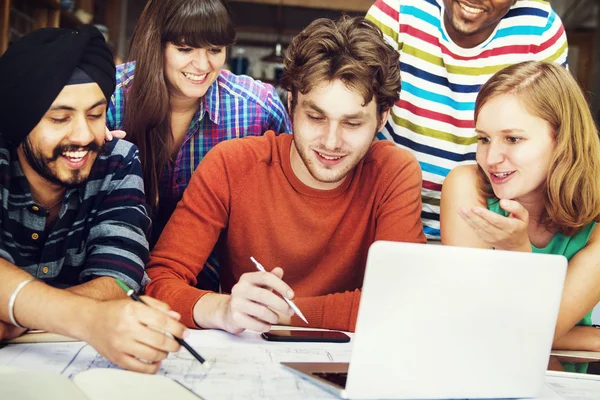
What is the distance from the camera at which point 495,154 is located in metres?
1.59

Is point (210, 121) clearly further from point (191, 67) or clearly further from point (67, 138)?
point (67, 138)

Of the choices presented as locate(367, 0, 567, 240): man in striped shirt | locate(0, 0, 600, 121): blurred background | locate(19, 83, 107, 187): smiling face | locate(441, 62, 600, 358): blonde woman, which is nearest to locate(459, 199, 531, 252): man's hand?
locate(441, 62, 600, 358): blonde woman

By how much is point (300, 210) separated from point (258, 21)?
5.74m

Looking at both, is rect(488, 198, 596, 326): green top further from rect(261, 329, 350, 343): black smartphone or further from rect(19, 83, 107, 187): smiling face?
rect(19, 83, 107, 187): smiling face

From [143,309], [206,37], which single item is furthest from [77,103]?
[206,37]

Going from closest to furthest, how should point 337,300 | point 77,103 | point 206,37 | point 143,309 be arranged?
1. point 143,309
2. point 77,103
3. point 337,300
4. point 206,37

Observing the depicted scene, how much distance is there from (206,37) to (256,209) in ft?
1.70

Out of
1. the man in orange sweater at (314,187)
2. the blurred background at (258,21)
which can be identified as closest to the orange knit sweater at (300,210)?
the man in orange sweater at (314,187)

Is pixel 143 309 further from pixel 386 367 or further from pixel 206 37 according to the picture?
pixel 206 37

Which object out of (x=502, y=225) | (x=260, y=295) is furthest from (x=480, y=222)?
(x=260, y=295)

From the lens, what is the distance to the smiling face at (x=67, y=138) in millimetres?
1308

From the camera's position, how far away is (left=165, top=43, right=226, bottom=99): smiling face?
6.24ft

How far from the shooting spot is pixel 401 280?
88cm

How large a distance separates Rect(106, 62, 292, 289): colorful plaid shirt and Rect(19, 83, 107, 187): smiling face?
624mm
